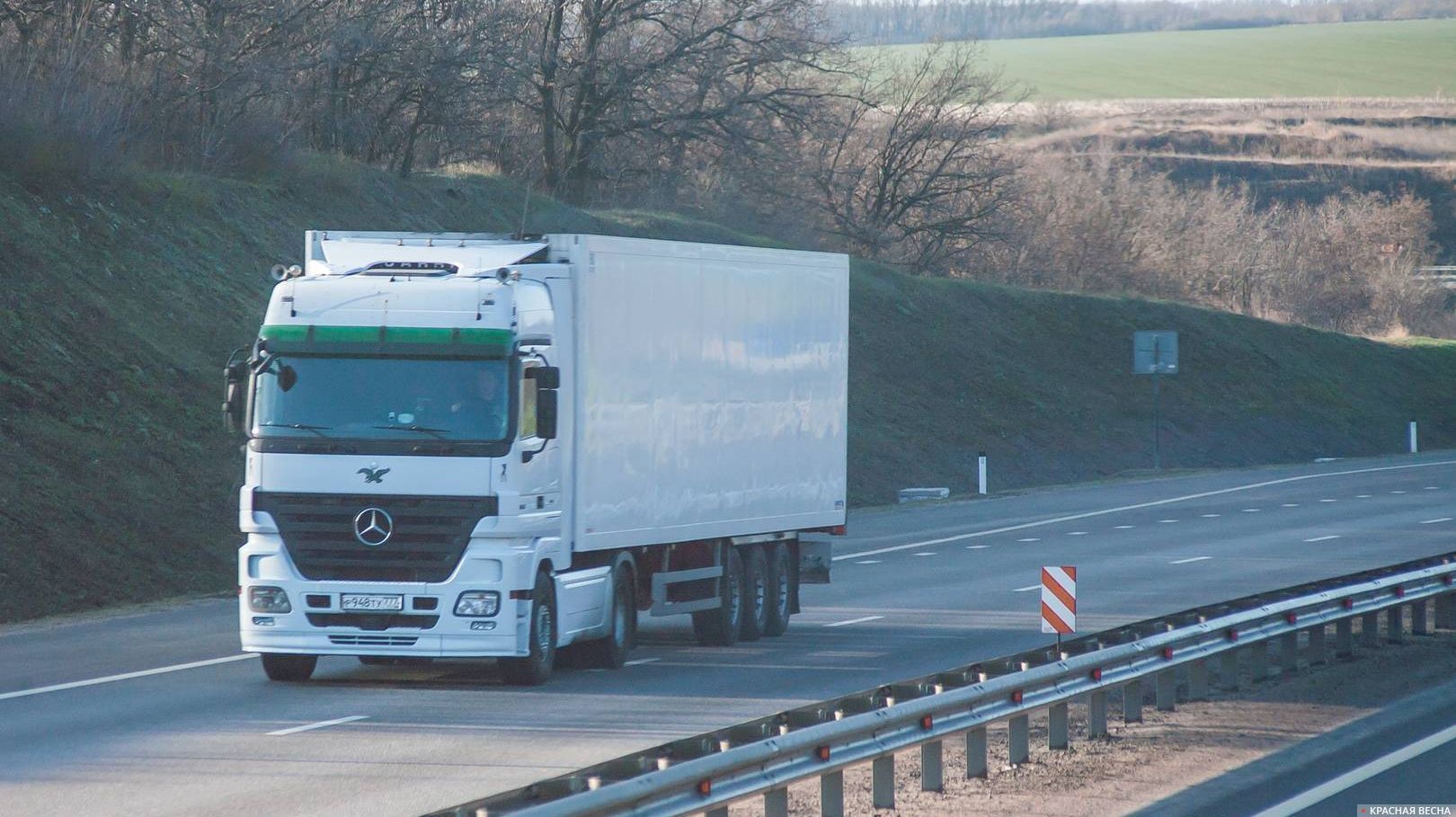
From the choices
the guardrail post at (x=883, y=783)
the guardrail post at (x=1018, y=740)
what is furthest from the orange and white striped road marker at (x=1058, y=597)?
the guardrail post at (x=883, y=783)

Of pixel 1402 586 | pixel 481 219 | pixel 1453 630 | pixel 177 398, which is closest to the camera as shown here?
pixel 1402 586

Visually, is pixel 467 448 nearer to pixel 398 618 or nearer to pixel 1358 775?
pixel 398 618

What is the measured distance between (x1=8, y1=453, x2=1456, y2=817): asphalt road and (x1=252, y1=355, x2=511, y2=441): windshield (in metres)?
1.99

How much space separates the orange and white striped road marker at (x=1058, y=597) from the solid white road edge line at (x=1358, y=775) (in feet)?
9.21

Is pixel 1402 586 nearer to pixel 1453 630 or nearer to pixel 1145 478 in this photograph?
pixel 1453 630

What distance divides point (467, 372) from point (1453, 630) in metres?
9.45

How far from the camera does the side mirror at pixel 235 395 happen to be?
13.8m

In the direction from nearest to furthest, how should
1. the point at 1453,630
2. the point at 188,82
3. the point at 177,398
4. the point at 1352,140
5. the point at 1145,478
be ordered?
1. the point at 1453,630
2. the point at 177,398
3. the point at 188,82
4. the point at 1145,478
5. the point at 1352,140

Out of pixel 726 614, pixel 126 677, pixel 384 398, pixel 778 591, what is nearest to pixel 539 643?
pixel 384 398

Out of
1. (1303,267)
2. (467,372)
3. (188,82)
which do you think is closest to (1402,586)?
(467,372)

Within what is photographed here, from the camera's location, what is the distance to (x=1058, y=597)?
44.8 ft

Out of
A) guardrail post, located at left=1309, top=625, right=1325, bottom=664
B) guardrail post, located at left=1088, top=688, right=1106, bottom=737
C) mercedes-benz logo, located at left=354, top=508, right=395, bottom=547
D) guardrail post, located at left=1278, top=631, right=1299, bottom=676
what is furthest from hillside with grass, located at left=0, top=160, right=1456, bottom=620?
guardrail post, located at left=1309, top=625, right=1325, bottom=664

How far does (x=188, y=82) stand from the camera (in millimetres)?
35188

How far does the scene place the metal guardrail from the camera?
7.11 meters
